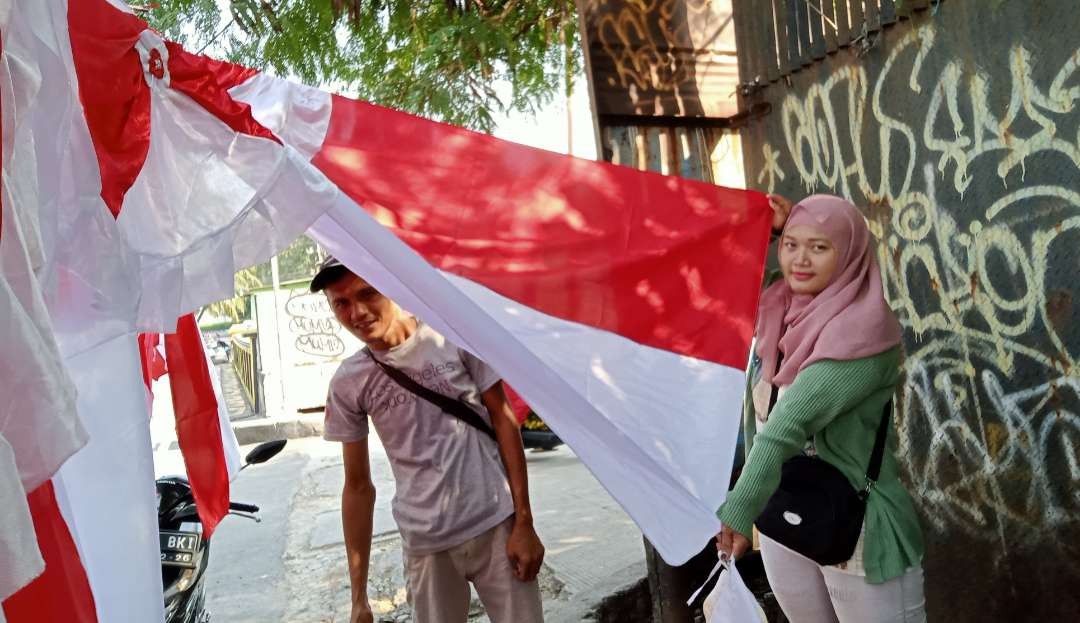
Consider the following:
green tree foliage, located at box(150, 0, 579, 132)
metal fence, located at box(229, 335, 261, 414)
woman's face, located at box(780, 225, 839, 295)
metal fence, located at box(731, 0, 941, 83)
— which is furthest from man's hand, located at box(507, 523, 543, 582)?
metal fence, located at box(229, 335, 261, 414)

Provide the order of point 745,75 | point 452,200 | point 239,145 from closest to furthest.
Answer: point 239,145 → point 452,200 → point 745,75

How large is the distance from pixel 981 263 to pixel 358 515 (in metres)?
2.27

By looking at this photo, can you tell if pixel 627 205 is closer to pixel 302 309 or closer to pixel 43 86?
pixel 43 86

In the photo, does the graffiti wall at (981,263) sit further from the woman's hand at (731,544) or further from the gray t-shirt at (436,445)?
the gray t-shirt at (436,445)

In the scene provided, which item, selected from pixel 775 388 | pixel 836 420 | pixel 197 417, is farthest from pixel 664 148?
pixel 197 417

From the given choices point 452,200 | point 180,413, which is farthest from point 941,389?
point 180,413

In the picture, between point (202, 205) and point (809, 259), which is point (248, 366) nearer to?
point (809, 259)

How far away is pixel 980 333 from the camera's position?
3436mm

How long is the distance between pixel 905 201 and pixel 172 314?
8.97ft

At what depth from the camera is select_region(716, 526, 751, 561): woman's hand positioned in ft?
8.41

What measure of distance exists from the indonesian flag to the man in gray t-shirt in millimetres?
523

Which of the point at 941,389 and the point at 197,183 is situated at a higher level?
the point at 197,183

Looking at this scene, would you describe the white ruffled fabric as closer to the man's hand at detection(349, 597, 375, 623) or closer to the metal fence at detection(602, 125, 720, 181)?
the man's hand at detection(349, 597, 375, 623)

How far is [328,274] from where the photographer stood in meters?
3.02
